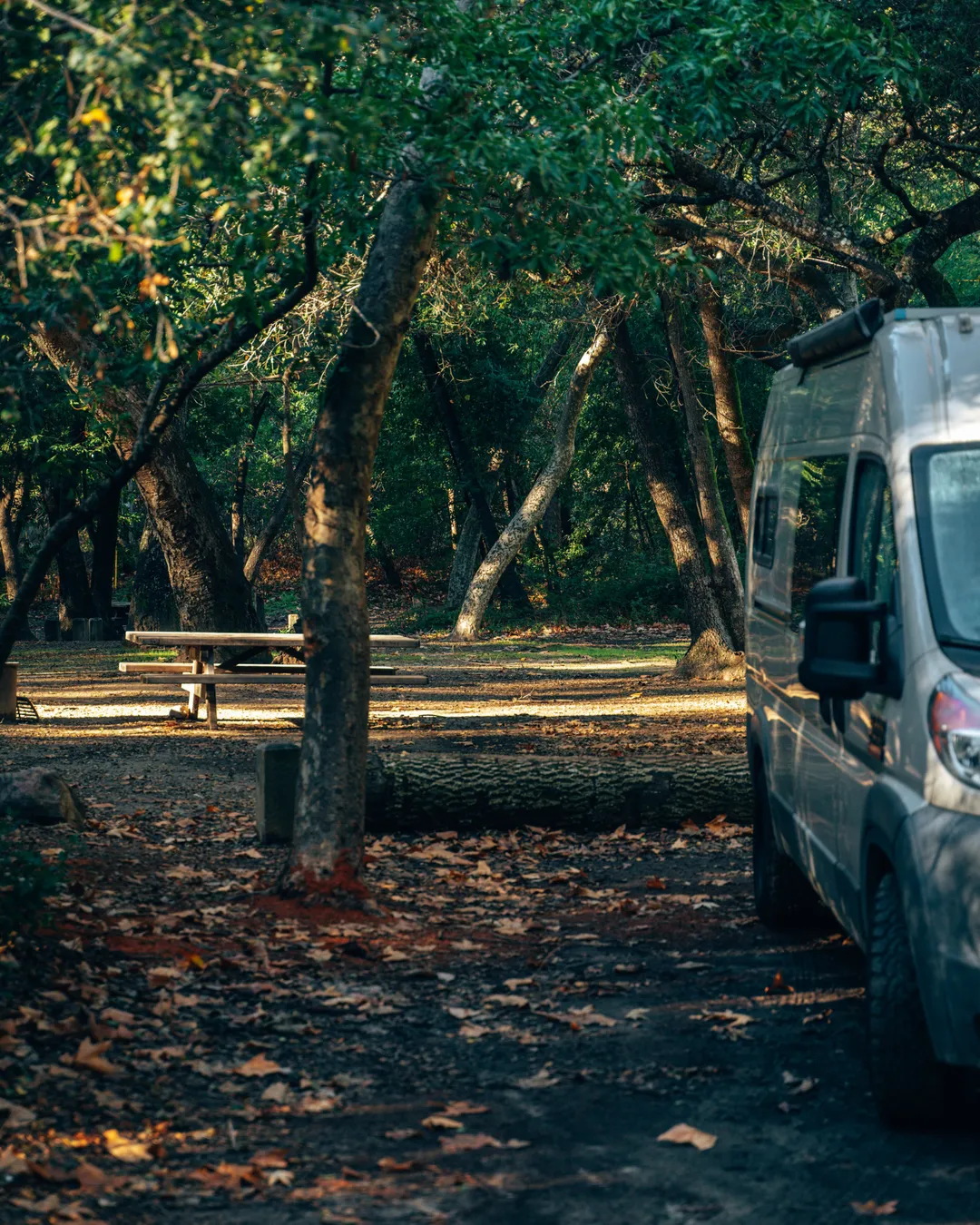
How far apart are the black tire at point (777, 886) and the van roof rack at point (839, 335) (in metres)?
2.23

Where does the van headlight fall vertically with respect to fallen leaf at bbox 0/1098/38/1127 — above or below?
above

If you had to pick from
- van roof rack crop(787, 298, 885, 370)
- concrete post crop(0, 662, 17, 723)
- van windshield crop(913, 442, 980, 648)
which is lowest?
concrete post crop(0, 662, 17, 723)

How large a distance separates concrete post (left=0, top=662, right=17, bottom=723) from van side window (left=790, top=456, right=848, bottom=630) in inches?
451

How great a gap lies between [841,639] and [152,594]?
80.8 ft

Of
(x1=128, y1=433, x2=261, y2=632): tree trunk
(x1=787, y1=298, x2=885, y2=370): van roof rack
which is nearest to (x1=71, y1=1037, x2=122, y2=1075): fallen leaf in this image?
(x1=787, y1=298, x2=885, y2=370): van roof rack

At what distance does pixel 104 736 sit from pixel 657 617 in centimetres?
2039

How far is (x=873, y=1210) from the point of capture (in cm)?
434

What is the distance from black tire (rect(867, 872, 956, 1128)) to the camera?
484 centimetres

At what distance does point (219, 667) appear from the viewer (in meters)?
16.2

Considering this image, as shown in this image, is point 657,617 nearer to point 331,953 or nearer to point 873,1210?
point 331,953

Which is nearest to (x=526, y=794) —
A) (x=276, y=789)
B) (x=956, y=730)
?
(x=276, y=789)

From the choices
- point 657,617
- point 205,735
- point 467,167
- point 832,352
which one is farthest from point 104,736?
point 657,617

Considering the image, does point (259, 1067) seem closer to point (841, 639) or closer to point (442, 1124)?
point (442, 1124)

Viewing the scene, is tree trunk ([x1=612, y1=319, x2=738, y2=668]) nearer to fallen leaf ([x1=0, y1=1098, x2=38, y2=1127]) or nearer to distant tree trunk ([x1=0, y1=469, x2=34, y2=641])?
fallen leaf ([x1=0, y1=1098, x2=38, y2=1127])
